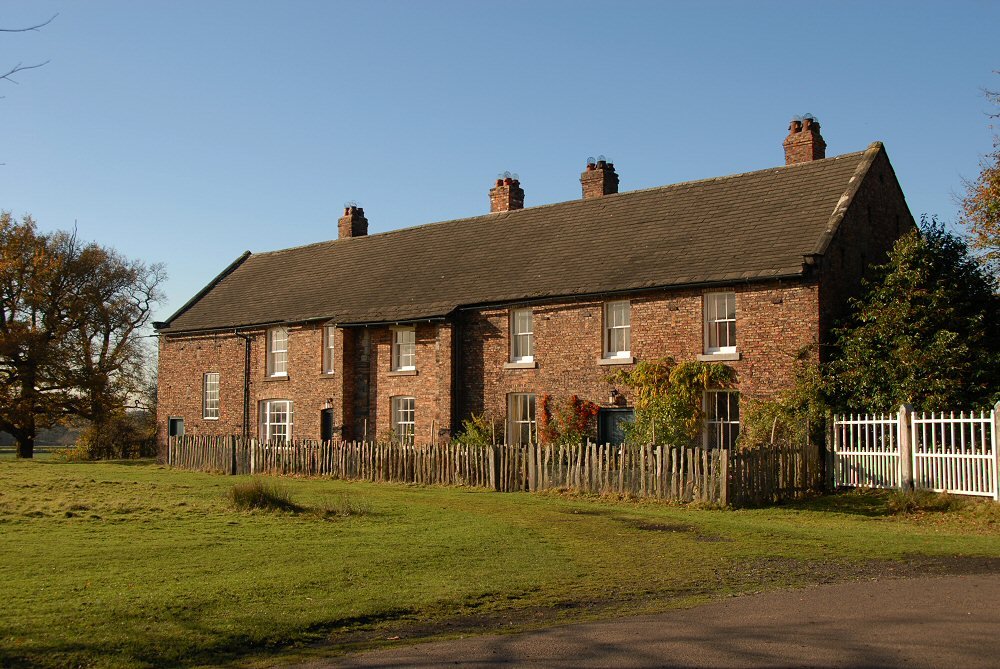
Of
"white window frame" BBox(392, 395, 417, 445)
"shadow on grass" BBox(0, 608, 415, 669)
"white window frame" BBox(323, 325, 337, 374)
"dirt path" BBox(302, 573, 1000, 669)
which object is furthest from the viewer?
"white window frame" BBox(323, 325, 337, 374)

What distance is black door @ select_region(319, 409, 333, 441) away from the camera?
3353 centimetres

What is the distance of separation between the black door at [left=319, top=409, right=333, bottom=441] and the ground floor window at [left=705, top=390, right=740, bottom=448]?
14181 millimetres

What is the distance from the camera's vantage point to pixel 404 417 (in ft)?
104

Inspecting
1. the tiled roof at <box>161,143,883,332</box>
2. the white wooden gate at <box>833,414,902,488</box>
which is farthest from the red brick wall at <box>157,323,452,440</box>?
the white wooden gate at <box>833,414,902,488</box>

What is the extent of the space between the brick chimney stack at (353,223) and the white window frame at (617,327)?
58.2ft

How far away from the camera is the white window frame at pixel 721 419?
2434 cm

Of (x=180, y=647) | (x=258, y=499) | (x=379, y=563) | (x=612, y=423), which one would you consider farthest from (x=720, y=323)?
(x=180, y=647)

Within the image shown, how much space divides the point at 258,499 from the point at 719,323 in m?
12.5

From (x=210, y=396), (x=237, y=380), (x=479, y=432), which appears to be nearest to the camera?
(x=479, y=432)

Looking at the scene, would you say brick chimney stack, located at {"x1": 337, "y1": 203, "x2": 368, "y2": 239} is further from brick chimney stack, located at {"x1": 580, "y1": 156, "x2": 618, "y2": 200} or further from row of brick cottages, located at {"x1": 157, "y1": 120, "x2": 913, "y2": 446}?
brick chimney stack, located at {"x1": 580, "y1": 156, "x2": 618, "y2": 200}

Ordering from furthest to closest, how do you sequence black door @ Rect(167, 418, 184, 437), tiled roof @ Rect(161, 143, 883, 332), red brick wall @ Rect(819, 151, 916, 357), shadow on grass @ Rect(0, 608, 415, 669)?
black door @ Rect(167, 418, 184, 437) < tiled roof @ Rect(161, 143, 883, 332) < red brick wall @ Rect(819, 151, 916, 357) < shadow on grass @ Rect(0, 608, 415, 669)

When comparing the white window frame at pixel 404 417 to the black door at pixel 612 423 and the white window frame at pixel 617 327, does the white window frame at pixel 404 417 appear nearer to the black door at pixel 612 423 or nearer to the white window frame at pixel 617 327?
the black door at pixel 612 423

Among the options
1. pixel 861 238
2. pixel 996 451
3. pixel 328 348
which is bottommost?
pixel 996 451

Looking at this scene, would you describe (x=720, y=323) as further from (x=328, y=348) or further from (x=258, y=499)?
(x=328, y=348)
